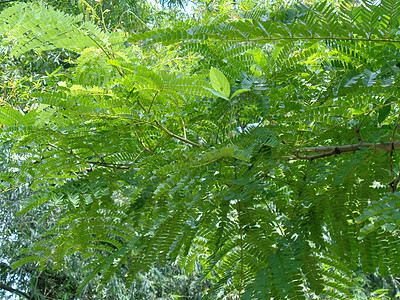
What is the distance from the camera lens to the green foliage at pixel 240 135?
0.71m

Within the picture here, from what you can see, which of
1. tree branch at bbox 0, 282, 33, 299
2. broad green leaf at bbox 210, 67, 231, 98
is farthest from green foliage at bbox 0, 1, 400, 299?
tree branch at bbox 0, 282, 33, 299

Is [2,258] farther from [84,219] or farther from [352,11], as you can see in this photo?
[352,11]

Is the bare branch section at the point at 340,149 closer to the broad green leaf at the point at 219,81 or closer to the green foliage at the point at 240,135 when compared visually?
the green foliage at the point at 240,135

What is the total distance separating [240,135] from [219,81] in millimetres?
232

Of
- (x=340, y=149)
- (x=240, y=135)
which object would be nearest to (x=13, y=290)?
(x=240, y=135)

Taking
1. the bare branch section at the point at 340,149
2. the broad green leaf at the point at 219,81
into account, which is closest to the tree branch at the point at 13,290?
the bare branch section at the point at 340,149

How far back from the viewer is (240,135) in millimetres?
886

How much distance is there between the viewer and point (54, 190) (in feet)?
3.29

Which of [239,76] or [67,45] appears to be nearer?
[67,45]

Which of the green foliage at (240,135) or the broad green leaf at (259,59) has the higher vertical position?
the broad green leaf at (259,59)

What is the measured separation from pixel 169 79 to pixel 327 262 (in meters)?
0.68

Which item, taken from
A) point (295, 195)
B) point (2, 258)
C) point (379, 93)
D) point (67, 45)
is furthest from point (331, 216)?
point (2, 258)

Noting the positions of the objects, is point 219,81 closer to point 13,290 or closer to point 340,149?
point 340,149

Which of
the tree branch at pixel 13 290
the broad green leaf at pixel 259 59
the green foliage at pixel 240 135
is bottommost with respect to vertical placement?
the tree branch at pixel 13 290
